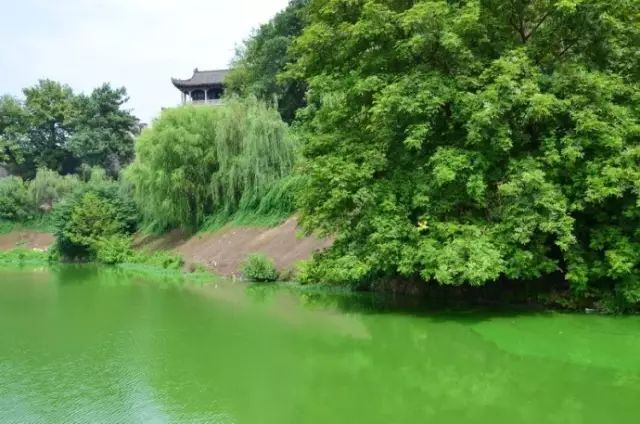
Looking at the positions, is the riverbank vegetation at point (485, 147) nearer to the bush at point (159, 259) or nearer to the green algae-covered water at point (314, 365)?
the green algae-covered water at point (314, 365)

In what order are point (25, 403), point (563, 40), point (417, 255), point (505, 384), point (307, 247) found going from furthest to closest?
point (307, 247) → point (563, 40) → point (417, 255) → point (505, 384) → point (25, 403)

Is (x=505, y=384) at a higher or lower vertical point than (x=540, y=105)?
lower

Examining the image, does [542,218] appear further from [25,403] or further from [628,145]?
[25,403]

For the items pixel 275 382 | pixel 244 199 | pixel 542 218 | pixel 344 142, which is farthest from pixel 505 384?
pixel 244 199

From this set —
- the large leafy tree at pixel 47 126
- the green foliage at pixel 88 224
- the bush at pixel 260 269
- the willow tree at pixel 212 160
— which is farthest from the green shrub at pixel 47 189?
the bush at pixel 260 269

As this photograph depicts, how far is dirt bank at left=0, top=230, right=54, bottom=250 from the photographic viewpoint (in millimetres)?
30158

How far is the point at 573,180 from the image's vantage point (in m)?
9.91

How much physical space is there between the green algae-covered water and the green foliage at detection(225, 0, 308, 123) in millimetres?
17179

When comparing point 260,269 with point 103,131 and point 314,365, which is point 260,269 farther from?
point 103,131

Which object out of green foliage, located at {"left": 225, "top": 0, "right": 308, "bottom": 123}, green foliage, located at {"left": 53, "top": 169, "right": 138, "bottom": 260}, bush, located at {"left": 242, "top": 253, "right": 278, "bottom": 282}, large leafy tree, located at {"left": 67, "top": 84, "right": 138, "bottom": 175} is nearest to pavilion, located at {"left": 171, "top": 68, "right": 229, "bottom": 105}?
large leafy tree, located at {"left": 67, "top": 84, "right": 138, "bottom": 175}

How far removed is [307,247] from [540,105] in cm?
899

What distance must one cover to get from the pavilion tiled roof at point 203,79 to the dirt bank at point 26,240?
1214 cm

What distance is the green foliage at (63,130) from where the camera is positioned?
36.0 metres

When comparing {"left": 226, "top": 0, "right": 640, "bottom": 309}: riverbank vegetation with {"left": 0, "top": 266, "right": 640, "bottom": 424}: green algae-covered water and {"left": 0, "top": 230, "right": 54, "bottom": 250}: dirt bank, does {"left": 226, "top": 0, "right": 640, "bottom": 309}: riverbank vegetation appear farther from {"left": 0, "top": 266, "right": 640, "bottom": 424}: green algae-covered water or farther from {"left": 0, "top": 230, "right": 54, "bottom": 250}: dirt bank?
{"left": 0, "top": 230, "right": 54, "bottom": 250}: dirt bank
